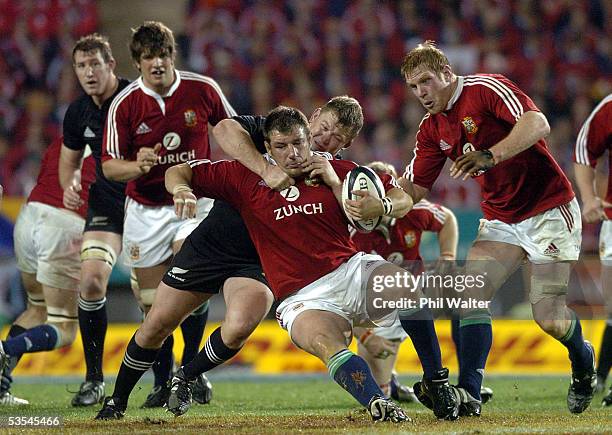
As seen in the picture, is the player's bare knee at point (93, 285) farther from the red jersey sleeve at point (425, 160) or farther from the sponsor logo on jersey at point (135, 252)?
the red jersey sleeve at point (425, 160)

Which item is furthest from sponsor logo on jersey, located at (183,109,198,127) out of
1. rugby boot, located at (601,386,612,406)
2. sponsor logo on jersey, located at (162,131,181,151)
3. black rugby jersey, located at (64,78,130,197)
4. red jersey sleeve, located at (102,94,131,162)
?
rugby boot, located at (601,386,612,406)

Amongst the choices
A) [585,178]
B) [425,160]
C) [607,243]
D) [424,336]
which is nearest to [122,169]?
[425,160]

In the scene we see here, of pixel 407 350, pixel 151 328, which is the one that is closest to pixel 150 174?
pixel 151 328

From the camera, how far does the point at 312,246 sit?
5.74 meters

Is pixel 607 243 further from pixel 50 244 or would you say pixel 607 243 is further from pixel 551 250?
pixel 50 244

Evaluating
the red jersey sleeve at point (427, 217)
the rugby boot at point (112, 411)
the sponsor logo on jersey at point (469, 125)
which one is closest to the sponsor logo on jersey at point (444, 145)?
the sponsor logo on jersey at point (469, 125)

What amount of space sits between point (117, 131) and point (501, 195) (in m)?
2.77

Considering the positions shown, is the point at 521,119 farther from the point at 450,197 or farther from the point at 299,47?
the point at 299,47

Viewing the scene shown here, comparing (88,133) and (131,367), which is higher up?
(88,133)

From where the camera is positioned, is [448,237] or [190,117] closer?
[190,117]

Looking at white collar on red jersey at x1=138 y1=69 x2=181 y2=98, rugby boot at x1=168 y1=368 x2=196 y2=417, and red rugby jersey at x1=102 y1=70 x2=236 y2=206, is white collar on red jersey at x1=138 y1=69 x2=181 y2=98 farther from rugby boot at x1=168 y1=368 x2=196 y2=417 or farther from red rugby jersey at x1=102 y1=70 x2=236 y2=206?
rugby boot at x1=168 y1=368 x2=196 y2=417

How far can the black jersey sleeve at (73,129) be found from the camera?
8.01 meters

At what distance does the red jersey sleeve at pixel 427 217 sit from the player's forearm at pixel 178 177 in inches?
104

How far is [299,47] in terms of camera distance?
52.0 feet
